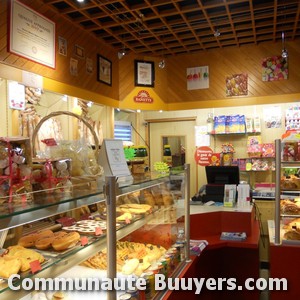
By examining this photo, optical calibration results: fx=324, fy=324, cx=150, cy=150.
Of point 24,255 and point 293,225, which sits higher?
point 24,255

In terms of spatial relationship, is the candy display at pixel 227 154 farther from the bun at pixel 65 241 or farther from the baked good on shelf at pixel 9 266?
the baked good on shelf at pixel 9 266

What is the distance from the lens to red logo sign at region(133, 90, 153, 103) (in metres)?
6.59

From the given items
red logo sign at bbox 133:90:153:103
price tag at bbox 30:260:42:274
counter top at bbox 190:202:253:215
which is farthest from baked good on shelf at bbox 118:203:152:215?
red logo sign at bbox 133:90:153:103

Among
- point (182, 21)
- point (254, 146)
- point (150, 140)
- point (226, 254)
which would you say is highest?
point (182, 21)

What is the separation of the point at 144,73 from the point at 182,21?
1.72 meters

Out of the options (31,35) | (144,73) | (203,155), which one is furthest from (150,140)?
(31,35)

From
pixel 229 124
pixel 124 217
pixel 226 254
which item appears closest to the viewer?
pixel 124 217

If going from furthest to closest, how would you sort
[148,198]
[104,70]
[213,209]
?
[104,70], [213,209], [148,198]

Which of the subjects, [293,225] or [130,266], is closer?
[130,266]

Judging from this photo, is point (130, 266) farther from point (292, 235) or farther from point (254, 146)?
point (254, 146)

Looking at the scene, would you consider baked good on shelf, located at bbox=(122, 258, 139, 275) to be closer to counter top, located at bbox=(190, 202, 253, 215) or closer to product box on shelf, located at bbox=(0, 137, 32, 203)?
product box on shelf, located at bbox=(0, 137, 32, 203)

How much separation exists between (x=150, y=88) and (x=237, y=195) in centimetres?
348

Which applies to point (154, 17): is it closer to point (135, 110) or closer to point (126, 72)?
point (126, 72)

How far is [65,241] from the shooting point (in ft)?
4.58
